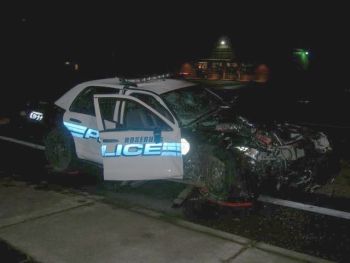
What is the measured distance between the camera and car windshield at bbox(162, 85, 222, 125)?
22.1 feet

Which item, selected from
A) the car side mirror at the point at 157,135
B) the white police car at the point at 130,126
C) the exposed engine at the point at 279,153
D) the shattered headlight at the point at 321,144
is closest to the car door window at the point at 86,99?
the white police car at the point at 130,126

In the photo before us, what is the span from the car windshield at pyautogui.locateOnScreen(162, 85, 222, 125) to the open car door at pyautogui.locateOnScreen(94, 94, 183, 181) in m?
0.38

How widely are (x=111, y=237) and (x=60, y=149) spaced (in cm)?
315

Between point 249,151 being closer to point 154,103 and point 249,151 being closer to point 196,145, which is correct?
point 196,145

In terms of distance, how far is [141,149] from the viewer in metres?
6.30

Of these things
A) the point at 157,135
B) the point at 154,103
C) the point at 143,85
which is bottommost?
the point at 157,135

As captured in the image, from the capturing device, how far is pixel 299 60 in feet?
101

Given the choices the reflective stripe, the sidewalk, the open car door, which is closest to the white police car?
the open car door

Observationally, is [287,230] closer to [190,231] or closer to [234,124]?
[190,231]

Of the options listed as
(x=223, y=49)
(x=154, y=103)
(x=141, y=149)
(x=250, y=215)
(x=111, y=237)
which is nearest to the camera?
(x=111, y=237)

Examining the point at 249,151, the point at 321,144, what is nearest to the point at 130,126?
the point at 249,151

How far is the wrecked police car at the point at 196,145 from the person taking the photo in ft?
19.6

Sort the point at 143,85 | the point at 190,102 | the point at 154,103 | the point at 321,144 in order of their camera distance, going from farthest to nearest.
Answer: the point at 143,85 → the point at 190,102 → the point at 154,103 → the point at 321,144

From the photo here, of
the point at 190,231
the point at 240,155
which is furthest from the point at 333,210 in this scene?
the point at 190,231
